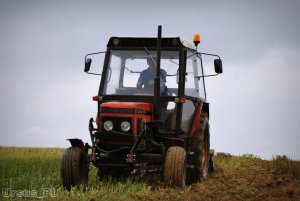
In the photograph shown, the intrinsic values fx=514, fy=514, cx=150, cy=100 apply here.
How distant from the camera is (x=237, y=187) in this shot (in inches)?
355

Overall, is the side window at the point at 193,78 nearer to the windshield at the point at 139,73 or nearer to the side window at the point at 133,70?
the windshield at the point at 139,73

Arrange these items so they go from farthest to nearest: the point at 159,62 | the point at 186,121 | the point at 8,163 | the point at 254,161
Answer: the point at 254,161 < the point at 8,163 < the point at 186,121 < the point at 159,62

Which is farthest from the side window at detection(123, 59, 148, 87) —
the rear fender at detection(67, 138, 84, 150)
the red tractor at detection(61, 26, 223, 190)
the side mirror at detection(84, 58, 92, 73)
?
the rear fender at detection(67, 138, 84, 150)

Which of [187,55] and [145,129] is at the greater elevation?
[187,55]

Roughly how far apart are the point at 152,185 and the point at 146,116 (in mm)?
1176

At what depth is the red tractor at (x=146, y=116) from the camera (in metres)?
8.55

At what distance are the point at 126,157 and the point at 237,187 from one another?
6.70 ft

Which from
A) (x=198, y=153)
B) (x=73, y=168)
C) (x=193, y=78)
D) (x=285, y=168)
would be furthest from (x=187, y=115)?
(x=285, y=168)

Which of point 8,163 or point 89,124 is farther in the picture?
point 8,163

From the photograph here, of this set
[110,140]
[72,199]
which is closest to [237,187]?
[110,140]

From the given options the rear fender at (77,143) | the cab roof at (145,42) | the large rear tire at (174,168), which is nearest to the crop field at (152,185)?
the large rear tire at (174,168)

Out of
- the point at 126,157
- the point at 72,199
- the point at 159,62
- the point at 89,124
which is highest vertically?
the point at 159,62

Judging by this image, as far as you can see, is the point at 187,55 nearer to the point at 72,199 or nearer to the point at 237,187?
the point at 237,187

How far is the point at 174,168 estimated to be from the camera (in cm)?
819
